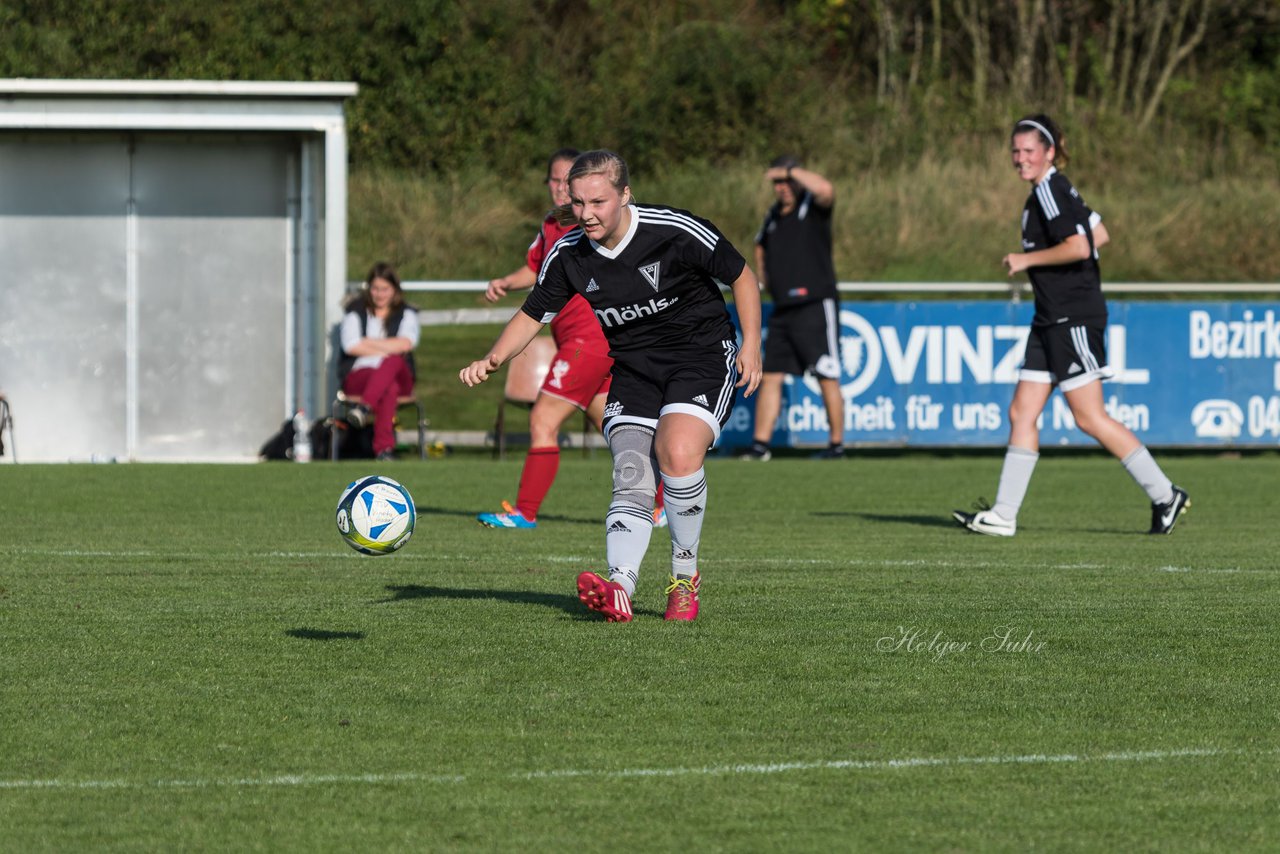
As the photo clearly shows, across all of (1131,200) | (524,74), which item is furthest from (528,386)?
(524,74)

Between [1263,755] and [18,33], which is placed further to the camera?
[18,33]

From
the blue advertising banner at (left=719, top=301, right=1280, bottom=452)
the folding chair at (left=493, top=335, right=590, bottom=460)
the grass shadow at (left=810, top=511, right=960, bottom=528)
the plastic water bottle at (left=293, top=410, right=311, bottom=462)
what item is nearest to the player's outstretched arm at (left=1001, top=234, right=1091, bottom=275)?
the grass shadow at (left=810, top=511, right=960, bottom=528)

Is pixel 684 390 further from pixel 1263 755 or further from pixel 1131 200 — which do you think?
pixel 1131 200

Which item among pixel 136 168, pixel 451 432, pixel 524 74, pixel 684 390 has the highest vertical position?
pixel 524 74

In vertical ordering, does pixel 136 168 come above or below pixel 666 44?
below

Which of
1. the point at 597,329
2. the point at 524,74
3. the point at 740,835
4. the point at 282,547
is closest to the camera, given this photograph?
the point at 740,835

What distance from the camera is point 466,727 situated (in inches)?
190

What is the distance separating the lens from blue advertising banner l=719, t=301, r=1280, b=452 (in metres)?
15.9

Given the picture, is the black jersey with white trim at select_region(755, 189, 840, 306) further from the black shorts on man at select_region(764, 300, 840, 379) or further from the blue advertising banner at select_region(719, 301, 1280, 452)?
the blue advertising banner at select_region(719, 301, 1280, 452)

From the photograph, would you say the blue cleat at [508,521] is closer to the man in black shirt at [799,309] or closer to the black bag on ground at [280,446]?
the man in black shirt at [799,309]

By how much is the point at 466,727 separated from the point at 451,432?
1147cm

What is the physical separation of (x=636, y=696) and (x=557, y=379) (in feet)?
16.5

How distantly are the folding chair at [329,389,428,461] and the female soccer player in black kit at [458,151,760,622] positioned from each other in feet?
27.1

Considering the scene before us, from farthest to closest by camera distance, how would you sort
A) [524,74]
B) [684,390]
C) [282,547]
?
[524,74], [282,547], [684,390]
